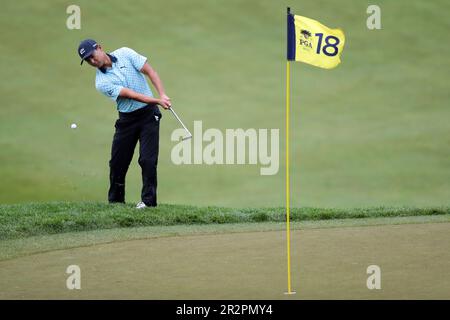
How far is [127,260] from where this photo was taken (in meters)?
6.73

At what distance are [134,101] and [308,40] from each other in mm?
3334

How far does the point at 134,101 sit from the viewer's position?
9.12 m

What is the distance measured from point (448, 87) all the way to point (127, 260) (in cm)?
600

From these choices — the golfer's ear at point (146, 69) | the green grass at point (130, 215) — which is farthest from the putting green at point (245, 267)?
the golfer's ear at point (146, 69)

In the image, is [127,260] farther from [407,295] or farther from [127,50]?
[127,50]

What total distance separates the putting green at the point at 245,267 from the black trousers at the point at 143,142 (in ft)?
4.46

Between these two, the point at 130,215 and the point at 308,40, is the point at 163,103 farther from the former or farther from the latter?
the point at 308,40

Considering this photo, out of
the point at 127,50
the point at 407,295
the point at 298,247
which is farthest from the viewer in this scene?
the point at 127,50

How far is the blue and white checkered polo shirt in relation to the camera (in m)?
9.00

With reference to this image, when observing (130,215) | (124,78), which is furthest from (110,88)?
(130,215)

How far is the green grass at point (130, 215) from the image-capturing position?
838cm

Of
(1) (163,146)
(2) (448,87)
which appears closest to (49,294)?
(1) (163,146)

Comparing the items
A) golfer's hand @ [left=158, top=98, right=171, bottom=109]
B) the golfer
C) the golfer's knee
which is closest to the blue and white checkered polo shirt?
the golfer

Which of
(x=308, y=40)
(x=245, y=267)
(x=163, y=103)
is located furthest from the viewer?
(x=163, y=103)
